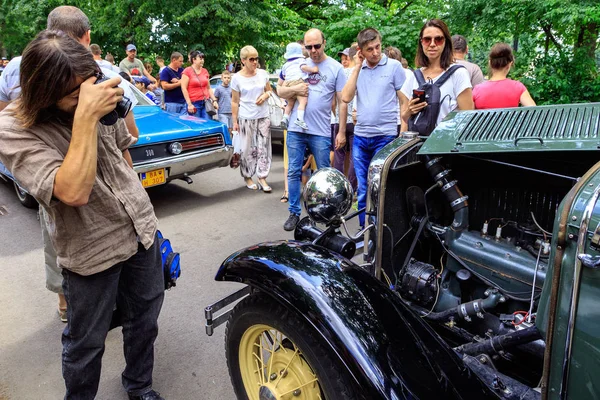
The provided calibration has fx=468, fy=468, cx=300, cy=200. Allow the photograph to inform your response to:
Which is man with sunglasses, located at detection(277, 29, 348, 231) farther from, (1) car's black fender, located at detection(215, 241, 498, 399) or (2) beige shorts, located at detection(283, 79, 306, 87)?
(1) car's black fender, located at detection(215, 241, 498, 399)

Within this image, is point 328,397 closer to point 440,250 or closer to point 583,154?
point 440,250

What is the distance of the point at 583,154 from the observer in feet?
6.88

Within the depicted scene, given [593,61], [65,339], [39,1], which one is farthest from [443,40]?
[39,1]

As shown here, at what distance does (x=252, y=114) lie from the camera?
241 inches

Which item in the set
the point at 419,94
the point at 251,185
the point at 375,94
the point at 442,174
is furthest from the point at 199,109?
the point at 442,174

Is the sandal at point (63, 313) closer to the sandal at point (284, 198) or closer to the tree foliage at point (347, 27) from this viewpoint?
the sandal at point (284, 198)

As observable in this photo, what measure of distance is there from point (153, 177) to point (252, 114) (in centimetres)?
157

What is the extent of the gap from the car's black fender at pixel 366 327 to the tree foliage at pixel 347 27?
662 cm

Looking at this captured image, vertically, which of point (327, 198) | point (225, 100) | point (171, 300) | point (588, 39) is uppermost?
point (588, 39)

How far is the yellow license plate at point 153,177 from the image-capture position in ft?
17.2

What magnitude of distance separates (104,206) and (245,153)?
14.5 feet

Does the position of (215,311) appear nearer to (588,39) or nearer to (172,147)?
(172,147)

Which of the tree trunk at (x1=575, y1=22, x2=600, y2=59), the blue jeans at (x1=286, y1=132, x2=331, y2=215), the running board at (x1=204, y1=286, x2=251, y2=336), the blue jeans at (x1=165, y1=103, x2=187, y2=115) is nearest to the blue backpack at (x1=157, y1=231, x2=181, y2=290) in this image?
the running board at (x1=204, y1=286, x2=251, y2=336)

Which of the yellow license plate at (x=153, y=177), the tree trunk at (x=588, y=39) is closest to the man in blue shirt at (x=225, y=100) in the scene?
the yellow license plate at (x=153, y=177)
